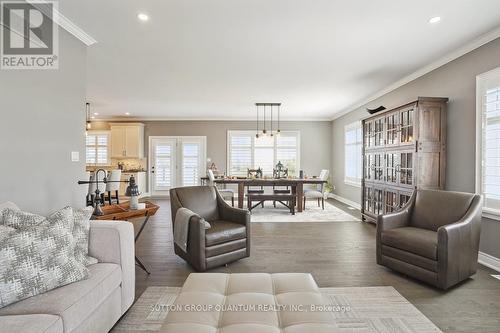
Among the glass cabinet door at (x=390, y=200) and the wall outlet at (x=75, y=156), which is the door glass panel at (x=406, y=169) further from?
the wall outlet at (x=75, y=156)

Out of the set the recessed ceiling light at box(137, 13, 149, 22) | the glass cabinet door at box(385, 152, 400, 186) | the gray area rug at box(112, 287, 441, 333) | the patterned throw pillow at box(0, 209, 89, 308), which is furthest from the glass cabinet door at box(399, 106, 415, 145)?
the patterned throw pillow at box(0, 209, 89, 308)

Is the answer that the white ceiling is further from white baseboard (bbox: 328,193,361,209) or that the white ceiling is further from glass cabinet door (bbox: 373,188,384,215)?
white baseboard (bbox: 328,193,361,209)

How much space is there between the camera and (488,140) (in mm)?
3189

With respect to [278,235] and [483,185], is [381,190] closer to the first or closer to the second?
[483,185]

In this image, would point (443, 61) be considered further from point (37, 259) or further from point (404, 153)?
point (37, 259)

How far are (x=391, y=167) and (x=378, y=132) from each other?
2.62ft

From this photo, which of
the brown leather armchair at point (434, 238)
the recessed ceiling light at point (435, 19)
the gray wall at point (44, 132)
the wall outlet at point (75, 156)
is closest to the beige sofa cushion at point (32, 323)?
the gray wall at point (44, 132)

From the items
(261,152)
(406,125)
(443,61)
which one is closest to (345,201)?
(261,152)

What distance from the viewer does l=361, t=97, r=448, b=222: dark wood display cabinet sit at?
3785 millimetres

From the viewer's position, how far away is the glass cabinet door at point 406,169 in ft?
12.8

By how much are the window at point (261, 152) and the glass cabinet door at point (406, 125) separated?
15.8 feet

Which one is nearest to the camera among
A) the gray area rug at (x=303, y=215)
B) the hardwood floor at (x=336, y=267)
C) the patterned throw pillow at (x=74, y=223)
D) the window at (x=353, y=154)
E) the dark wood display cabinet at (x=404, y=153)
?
the patterned throw pillow at (x=74, y=223)

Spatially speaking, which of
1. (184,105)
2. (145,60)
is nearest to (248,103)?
(184,105)

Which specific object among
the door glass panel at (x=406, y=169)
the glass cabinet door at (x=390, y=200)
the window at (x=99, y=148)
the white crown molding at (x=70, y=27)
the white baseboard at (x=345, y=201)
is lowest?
the white baseboard at (x=345, y=201)
